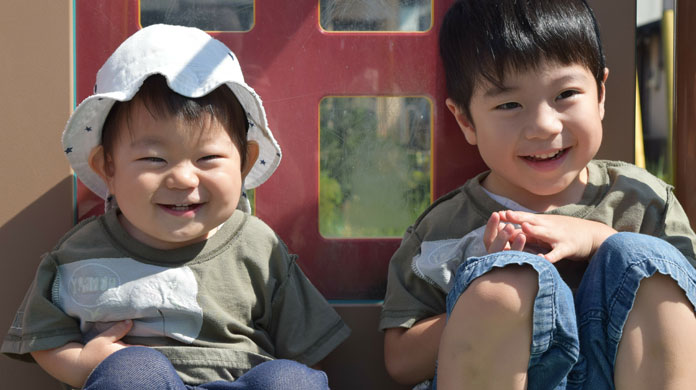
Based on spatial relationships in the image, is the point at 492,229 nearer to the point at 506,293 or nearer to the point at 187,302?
the point at 506,293

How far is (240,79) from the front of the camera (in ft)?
4.14

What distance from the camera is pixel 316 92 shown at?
146 cm

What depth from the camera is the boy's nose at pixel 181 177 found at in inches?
46.8

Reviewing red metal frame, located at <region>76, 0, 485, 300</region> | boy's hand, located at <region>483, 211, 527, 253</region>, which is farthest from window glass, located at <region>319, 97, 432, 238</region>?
boy's hand, located at <region>483, 211, 527, 253</region>

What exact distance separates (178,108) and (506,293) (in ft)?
1.87

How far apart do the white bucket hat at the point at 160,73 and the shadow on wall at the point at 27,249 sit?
12 cm

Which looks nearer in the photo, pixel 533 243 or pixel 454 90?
pixel 533 243

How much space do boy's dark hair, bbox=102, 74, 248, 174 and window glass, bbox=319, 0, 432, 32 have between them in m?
0.30

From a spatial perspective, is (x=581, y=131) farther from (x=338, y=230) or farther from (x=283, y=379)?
(x=283, y=379)

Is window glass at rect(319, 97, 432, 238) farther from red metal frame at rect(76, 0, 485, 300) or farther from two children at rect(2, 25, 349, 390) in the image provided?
two children at rect(2, 25, 349, 390)

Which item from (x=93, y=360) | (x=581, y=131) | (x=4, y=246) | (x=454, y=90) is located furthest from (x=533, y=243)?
(x=4, y=246)

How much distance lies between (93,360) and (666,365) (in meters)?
0.81

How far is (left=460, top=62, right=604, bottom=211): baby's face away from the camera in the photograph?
125 cm

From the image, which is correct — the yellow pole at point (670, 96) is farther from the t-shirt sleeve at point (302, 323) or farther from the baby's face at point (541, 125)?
the t-shirt sleeve at point (302, 323)
